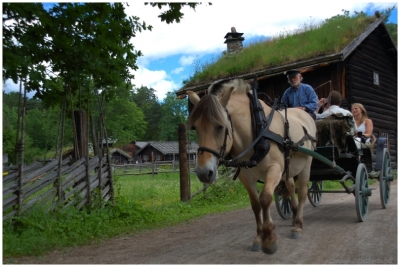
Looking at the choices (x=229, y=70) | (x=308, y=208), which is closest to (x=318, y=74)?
(x=229, y=70)

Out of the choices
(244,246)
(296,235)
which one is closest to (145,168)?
(296,235)

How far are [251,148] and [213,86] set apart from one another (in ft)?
2.50

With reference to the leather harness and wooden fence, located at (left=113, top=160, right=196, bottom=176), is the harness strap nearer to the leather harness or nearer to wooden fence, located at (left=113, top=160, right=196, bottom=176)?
the leather harness

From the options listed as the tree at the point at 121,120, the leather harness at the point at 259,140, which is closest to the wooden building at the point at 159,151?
the tree at the point at 121,120

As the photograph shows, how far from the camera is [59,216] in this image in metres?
5.83

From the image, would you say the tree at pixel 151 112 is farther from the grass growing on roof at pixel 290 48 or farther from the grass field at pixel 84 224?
the grass field at pixel 84 224

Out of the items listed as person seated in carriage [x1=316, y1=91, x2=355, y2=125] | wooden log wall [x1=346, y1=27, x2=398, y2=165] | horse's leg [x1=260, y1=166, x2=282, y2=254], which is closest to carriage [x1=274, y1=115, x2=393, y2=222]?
person seated in carriage [x1=316, y1=91, x2=355, y2=125]

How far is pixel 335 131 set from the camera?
20.8 ft

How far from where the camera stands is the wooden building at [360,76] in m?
14.9

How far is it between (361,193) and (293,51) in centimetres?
1044

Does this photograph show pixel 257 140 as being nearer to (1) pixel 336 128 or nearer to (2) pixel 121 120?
(1) pixel 336 128

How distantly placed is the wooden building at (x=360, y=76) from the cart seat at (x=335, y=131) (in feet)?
27.3

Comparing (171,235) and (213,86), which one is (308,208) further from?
(213,86)

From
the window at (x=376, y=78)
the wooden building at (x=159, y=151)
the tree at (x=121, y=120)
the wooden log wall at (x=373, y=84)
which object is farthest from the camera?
the wooden building at (x=159, y=151)
